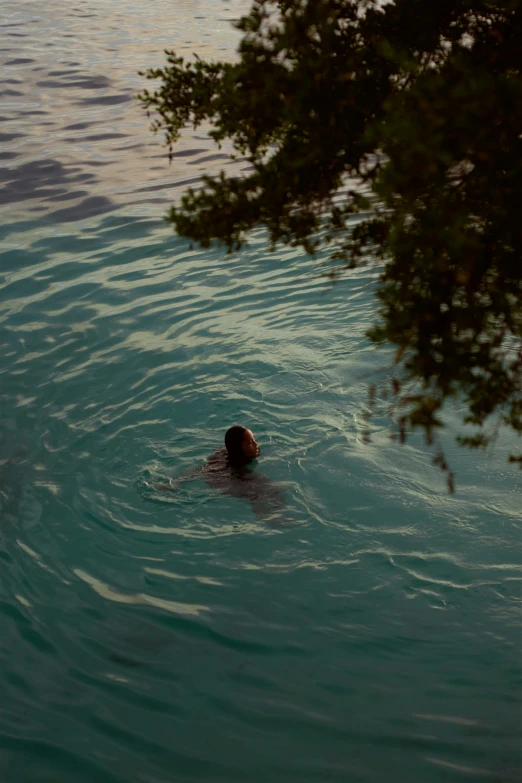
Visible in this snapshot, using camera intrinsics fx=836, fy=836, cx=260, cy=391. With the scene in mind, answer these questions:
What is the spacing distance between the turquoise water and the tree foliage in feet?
11.0

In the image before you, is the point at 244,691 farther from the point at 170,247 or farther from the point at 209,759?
the point at 170,247

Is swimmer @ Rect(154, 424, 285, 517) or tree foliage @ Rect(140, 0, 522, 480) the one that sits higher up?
tree foliage @ Rect(140, 0, 522, 480)

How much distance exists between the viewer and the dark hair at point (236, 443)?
988cm

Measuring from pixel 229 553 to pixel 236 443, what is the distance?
1370 mm

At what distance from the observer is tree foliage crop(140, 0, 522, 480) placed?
4.38 m

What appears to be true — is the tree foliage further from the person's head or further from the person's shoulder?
the person's shoulder

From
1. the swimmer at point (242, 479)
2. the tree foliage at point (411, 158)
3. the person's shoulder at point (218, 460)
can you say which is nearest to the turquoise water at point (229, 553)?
the swimmer at point (242, 479)

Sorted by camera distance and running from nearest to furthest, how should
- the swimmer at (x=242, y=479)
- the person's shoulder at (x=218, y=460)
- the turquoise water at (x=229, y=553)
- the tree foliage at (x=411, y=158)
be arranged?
1. the tree foliage at (x=411, y=158)
2. the turquoise water at (x=229, y=553)
3. the swimmer at (x=242, y=479)
4. the person's shoulder at (x=218, y=460)

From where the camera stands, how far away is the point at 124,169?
69.3ft

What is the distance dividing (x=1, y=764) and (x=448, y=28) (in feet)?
21.1

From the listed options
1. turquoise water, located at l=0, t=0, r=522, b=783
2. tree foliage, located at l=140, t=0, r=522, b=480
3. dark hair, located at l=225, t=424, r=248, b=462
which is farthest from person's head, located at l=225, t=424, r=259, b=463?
tree foliage, located at l=140, t=0, r=522, b=480

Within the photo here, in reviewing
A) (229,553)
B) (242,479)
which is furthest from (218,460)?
(229,553)

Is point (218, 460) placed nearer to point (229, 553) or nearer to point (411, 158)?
point (229, 553)

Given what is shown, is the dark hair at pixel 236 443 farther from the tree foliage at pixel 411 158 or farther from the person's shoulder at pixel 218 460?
the tree foliage at pixel 411 158
